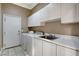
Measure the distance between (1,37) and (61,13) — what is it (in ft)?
9.70

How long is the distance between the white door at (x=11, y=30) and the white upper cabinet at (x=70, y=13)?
297cm

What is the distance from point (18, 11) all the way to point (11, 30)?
1.12 meters

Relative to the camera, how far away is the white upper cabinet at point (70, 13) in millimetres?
1416

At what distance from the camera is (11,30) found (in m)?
4.14

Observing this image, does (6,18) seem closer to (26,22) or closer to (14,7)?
(14,7)

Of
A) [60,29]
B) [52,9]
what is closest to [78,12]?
[52,9]

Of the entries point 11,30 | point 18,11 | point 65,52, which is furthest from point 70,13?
point 18,11

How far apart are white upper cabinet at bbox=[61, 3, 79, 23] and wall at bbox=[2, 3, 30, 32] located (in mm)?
3101

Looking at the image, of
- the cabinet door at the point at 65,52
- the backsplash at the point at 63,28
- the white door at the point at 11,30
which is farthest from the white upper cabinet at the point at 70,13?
the white door at the point at 11,30

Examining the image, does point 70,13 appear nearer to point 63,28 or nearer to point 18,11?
point 63,28

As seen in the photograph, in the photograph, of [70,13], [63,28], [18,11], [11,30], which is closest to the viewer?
[70,13]

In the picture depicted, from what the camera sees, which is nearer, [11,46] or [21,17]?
[11,46]

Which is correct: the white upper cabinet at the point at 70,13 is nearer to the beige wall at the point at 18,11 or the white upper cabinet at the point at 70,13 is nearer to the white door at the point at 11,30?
the white door at the point at 11,30

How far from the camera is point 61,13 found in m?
1.78
